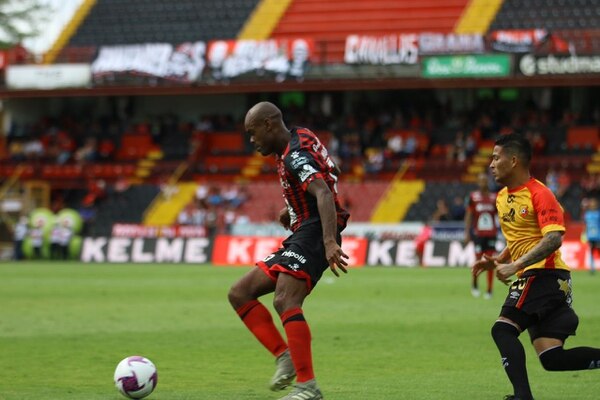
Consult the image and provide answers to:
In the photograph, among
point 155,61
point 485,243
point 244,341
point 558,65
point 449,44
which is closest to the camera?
point 244,341

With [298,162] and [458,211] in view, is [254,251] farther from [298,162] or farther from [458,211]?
[298,162]

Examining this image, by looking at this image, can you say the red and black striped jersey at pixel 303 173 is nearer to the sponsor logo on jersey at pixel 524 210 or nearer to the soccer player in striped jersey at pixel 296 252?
the soccer player in striped jersey at pixel 296 252

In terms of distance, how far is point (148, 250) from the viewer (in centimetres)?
3709

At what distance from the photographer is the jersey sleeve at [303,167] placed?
867cm

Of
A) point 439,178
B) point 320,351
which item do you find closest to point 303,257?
point 320,351

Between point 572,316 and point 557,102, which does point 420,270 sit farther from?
point 572,316

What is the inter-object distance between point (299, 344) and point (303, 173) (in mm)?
1267

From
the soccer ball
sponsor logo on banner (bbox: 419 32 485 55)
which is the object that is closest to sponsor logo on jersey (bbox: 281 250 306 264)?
the soccer ball

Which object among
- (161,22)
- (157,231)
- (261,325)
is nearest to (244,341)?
(261,325)

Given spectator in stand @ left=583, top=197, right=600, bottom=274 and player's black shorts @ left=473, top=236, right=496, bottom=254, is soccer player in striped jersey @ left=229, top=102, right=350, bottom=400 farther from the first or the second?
spectator in stand @ left=583, top=197, right=600, bottom=274

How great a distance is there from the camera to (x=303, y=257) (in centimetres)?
881

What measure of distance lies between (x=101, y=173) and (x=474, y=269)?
39.4 m

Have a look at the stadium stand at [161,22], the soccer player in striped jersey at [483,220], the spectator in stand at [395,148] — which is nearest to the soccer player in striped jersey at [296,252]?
the soccer player in striped jersey at [483,220]

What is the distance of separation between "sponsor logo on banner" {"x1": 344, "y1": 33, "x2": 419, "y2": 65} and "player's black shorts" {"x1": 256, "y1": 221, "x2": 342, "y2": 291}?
3360cm
